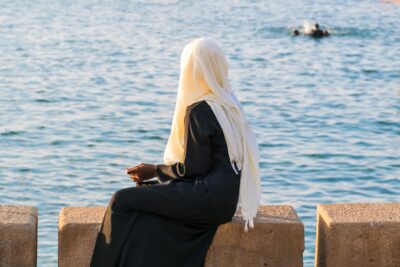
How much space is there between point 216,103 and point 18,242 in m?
1.03

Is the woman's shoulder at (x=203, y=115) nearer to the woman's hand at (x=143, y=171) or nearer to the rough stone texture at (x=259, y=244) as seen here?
the woman's hand at (x=143, y=171)

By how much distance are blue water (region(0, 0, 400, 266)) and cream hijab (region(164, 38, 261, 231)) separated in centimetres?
382

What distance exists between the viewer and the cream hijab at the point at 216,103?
15.9 ft

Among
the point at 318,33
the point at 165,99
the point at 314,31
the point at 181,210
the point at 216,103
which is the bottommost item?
the point at 318,33

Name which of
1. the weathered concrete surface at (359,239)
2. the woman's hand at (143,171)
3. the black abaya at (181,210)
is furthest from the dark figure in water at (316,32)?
the black abaya at (181,210)

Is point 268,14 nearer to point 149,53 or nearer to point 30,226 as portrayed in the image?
point 149,53

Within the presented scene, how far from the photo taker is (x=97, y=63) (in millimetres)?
19516

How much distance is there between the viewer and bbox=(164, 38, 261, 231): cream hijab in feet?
15.9

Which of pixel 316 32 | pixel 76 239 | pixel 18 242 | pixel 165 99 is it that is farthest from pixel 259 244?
pixel 316 32

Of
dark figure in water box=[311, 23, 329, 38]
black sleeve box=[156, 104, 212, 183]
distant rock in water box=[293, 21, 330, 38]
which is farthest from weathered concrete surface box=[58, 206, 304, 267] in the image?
dark figure in water box=[311, 23, 329, 38]

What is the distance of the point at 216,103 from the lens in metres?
4.85

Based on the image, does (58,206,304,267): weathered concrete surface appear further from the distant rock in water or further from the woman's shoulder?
the distant rock in water

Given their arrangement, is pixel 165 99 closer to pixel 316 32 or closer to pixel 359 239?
pixel 316 32

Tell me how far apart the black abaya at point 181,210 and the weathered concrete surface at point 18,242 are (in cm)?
28
